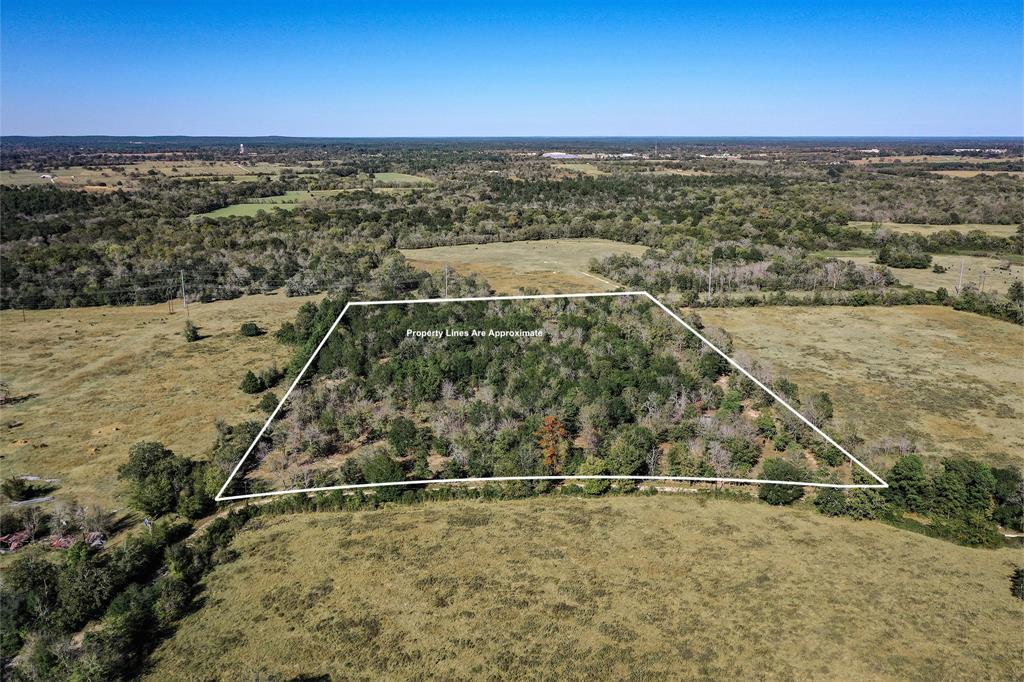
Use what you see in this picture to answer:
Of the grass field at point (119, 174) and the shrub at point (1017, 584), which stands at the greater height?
the grass field at point (119, 174)

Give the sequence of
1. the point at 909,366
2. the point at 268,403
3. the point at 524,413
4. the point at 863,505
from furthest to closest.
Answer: the point at 909,366 < the point at 268,403 < the point at 524,413 < the point at 863,505

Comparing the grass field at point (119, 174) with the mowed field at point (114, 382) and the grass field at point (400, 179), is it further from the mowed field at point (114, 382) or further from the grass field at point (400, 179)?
the mowed field at point (114, 382)

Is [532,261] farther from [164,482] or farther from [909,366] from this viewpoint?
[164,482]

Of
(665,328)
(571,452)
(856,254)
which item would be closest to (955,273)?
(856,254)

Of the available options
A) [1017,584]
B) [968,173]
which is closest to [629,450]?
[1017,584]

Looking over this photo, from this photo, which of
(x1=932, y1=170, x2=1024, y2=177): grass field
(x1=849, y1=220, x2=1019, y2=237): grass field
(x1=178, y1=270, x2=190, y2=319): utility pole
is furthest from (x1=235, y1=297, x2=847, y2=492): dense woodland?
(x1=932, y1=170, x2=1024, y2=177): grass field

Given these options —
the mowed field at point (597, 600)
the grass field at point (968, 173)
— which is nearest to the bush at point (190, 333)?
the mowed field at point (597, 600)
